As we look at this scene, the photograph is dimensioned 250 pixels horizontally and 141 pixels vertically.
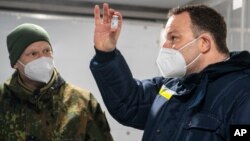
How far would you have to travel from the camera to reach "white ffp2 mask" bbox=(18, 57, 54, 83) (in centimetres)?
172

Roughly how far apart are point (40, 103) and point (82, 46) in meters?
1.05

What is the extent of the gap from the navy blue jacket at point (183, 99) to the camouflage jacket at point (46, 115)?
1.04 ft

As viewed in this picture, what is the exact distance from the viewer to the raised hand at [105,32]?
139 cm

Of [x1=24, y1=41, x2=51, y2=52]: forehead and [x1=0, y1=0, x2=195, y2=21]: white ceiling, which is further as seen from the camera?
[x1=0, y1=0, x2=195, y2=21]: white ceiling

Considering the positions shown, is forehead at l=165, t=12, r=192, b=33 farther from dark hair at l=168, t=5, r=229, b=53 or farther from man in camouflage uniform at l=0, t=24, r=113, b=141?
man in camouflage uniform at l=0, t=24, r=113, b=141

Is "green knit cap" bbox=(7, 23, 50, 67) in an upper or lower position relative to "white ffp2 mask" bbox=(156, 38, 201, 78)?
upper

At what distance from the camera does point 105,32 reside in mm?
1414

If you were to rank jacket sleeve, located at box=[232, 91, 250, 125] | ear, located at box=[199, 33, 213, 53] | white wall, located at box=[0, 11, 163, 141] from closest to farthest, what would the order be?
jacket sleeve, located at box=[232, 91, 250, 125], ear, located at box=[199, 33, 213, 53], white wall, located at box=[0, 11, 163, 141]

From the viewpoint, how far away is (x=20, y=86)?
1712 millimetres

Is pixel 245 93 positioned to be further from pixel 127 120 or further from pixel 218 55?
pixel 127 120

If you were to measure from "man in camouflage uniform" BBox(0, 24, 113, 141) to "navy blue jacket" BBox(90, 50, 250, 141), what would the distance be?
325 millimetres

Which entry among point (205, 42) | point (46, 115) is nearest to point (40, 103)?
point (46, 115)

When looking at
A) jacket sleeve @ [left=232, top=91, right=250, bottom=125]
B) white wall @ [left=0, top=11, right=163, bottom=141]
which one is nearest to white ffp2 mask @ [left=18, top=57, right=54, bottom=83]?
white wall @ [left=0, top=11, right=163, bottom=141]

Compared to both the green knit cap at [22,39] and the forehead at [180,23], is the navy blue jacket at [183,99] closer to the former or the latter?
the forehead at [180,23]
